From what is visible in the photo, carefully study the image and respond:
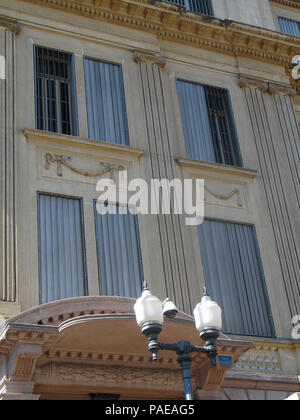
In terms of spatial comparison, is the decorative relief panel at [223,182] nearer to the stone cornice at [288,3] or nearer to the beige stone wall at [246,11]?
the beige stone wall at [246,11]

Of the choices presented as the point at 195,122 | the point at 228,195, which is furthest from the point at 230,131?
the point at 228,195

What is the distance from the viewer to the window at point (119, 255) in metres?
15.6

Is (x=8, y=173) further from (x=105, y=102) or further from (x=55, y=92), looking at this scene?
(x=105, y=102)

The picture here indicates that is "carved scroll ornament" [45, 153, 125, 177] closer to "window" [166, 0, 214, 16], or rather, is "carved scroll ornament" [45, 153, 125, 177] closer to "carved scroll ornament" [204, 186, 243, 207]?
"carved scroll ornament" [204, 186, 243, 207]

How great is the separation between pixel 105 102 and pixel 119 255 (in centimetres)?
455

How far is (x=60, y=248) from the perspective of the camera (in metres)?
15.4

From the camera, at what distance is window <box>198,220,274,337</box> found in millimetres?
16547

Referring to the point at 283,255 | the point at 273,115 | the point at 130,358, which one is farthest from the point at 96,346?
the point at 273,115

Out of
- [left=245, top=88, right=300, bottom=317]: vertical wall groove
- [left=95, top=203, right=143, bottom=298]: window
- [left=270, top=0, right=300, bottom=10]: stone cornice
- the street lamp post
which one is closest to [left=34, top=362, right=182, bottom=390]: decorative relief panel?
[left=95, top=203, right=143, bottom=298]: window

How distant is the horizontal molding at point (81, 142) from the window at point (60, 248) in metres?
1.48

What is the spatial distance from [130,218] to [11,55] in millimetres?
5206

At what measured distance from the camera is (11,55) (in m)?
17.5

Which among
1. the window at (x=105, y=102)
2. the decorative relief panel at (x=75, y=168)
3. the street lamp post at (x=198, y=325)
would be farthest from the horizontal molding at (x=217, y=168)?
the street lamp post at (x=198, y=325)
